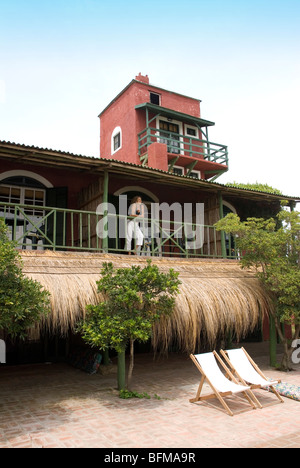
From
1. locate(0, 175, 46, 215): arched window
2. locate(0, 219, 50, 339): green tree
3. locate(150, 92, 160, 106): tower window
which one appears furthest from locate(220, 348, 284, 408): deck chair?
locate(150, 92, 160, 106): tower window

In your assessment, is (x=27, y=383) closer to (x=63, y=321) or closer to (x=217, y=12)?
(x=63, y=321)

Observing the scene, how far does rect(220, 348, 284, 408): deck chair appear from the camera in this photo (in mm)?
5871

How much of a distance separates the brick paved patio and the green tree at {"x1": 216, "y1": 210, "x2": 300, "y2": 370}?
4.37 ft

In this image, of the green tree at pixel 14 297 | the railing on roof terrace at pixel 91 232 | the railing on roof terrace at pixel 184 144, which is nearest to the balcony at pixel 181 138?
the railing on roof terrace at pixel 184 144

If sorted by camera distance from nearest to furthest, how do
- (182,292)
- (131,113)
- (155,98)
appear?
1. (182,292)
2. (131,113)
3. (155,98)

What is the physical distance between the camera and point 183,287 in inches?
278

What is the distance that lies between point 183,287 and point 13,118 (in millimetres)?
7142

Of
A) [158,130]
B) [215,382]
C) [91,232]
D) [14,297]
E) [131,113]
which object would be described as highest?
[131,113]

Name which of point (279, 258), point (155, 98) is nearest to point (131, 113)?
point (155, 98)

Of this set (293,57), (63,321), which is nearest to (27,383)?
(63,321)

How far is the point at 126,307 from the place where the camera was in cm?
601

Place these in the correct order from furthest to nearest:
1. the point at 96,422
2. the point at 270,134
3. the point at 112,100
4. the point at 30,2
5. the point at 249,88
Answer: the point at 112,100 < the point at 270,134 < the point at 249,88 < the point at 30,2 < the point at 96,422

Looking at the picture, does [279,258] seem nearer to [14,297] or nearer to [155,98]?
[14,297]

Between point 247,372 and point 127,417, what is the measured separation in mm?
2275
